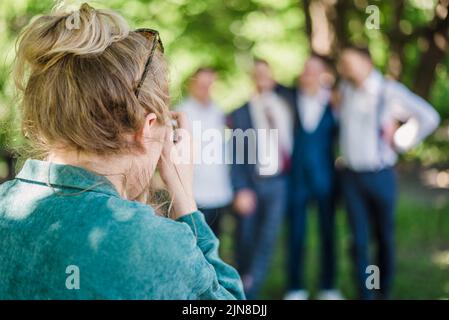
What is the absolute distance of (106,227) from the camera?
1.30m

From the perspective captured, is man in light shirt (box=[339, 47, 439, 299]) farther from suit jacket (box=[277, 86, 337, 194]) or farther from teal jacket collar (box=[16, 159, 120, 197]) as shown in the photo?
teal jacket collar (box=[16, 159, 120, 197])

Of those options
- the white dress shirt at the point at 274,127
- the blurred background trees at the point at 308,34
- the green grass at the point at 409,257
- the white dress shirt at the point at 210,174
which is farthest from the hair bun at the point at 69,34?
the blurred background trees at the point at 308,34

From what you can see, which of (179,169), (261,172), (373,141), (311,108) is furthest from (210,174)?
(179,169)

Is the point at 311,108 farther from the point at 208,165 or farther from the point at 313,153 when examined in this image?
the point at 208,165

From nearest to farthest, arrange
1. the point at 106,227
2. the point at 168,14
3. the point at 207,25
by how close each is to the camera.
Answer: the point at 106,227 → the point at 168,14 → the point at 207,25

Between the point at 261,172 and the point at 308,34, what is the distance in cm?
526

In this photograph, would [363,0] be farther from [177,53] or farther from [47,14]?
[47,14]

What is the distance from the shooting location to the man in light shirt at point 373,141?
6.01m

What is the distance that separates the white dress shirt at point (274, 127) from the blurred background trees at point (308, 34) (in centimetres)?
305

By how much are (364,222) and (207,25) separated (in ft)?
18.5

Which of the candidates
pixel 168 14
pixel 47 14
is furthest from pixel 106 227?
pixel 168 14

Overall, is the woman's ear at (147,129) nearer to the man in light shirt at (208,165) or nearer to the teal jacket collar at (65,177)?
the teal jacket collar at (65,177)

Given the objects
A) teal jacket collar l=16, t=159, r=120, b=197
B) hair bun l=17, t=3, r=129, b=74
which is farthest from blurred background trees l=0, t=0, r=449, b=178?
teal jacket collar l=16, t=159, r=120, b=197

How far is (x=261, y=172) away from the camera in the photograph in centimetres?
636
